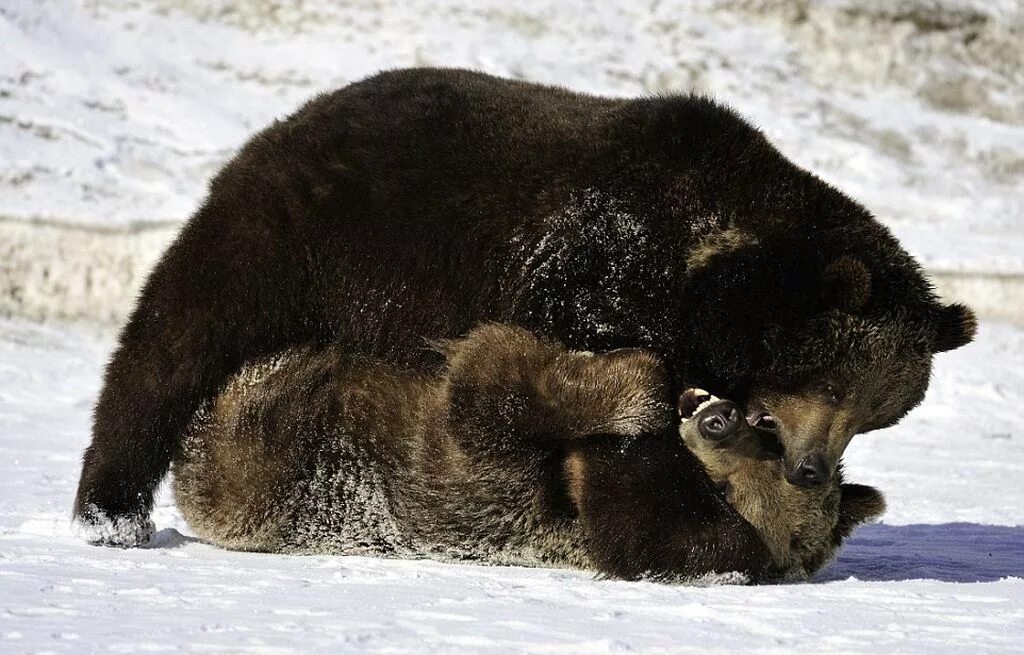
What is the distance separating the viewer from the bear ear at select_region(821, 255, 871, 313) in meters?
5.49

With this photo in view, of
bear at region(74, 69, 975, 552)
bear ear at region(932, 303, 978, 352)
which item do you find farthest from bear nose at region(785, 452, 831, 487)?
bear ear at region(932, 303, 978, 352)

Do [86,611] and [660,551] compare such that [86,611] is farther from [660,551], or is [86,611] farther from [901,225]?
[901,225]

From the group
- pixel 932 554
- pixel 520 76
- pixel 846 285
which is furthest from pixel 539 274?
pixel 520 76

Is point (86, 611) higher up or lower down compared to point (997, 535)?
lower down

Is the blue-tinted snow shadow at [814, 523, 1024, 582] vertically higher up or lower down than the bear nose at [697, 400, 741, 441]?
lower down

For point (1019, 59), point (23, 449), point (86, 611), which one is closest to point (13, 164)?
point (23, 449)

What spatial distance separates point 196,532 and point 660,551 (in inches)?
79.7

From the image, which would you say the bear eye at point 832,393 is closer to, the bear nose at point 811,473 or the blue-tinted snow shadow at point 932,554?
the bear nose at point 811,473

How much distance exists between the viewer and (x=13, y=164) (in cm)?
1349

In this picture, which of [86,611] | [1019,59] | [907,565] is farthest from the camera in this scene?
[1019,59]

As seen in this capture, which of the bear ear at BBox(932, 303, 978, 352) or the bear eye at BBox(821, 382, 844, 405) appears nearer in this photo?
the bear eye at BBox(821, 382, 844, 405)

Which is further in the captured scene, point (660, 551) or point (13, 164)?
point (13, 164)

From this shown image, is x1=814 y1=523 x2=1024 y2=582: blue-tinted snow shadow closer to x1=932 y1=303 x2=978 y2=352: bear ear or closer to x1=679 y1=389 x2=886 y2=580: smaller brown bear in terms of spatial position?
x1=679 y1=389 x2=886 y2=580: smaller brown bear

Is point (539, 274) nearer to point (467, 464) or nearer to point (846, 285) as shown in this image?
point (467, 464)
